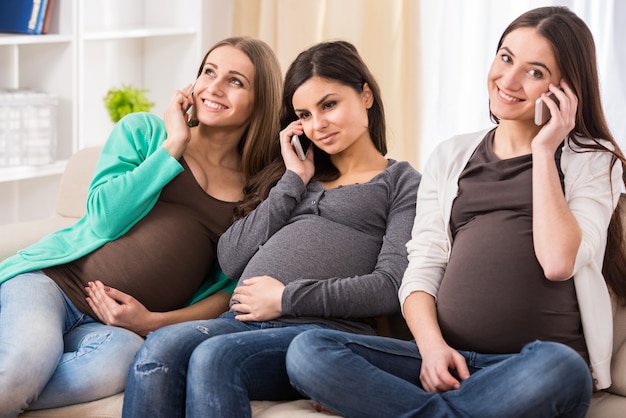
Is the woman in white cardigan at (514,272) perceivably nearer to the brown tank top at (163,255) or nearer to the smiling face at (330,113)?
the smiling face at (330,113)

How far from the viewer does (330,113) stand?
2.05 m

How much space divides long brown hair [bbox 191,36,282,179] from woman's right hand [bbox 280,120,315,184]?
60mm

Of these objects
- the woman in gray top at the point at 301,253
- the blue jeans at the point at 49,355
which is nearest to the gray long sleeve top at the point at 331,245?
the woman in gray top at the point at 301,253

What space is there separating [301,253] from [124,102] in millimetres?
1754

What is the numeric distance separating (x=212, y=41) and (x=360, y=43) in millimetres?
631

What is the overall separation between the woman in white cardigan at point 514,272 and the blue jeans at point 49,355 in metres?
0.39

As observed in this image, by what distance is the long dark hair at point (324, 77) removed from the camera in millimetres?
2074

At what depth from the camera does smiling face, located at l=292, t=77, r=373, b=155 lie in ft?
6.72

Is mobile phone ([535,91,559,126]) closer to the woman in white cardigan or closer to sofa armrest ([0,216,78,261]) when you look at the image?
the woman in white cardigan

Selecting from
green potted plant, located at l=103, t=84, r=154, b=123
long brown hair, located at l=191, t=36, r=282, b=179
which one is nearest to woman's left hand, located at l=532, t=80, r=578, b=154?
long brown hair, located at l=191, t=36, r=282, b=179

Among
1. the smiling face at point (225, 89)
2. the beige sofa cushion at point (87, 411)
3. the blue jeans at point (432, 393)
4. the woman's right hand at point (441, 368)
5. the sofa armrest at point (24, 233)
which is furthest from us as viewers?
the sofa armrest at point (24, 233)

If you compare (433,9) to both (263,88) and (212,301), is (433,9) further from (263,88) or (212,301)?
(212,301)

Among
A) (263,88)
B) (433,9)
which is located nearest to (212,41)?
(433,9)

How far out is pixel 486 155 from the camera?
6.14ft
